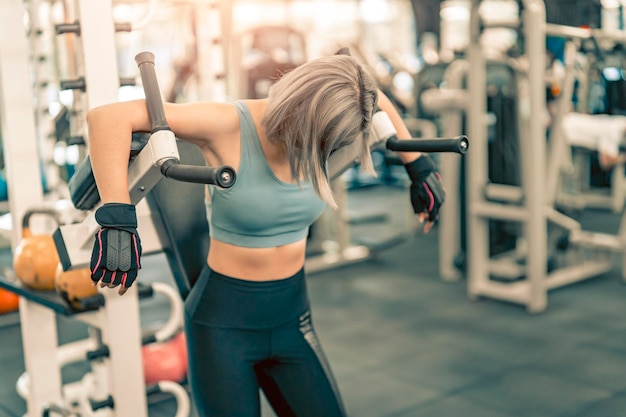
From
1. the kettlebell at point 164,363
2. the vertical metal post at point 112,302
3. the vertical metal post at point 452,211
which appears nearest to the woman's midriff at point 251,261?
the vertical metal post at point 112,302

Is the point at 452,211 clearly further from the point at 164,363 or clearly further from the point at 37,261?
the point at 37,261

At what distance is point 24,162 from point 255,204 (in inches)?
45.2

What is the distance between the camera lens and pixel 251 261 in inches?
64.2

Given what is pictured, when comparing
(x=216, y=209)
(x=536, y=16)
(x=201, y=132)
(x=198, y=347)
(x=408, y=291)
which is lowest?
(x=408, y=291)

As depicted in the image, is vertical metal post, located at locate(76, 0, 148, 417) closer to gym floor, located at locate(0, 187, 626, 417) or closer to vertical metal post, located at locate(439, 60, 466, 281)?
gym floor, located at locate(0, 187, 626, 417)

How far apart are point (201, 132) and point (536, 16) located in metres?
2.81

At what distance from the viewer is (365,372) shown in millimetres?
3338

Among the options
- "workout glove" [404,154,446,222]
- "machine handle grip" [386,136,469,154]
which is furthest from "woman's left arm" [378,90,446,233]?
"machine handle grip" [386,136,469,154]

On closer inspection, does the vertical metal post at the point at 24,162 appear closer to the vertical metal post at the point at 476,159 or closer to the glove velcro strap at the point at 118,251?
the glove velcro strap at the point at 118,251

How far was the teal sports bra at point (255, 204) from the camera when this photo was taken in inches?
60.6

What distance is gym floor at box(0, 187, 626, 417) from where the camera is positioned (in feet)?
9.68

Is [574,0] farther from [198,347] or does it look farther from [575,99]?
[198,347]

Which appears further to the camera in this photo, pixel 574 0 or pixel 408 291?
pixel 574 0

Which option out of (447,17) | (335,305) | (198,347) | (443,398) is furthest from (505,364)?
(447,17)
